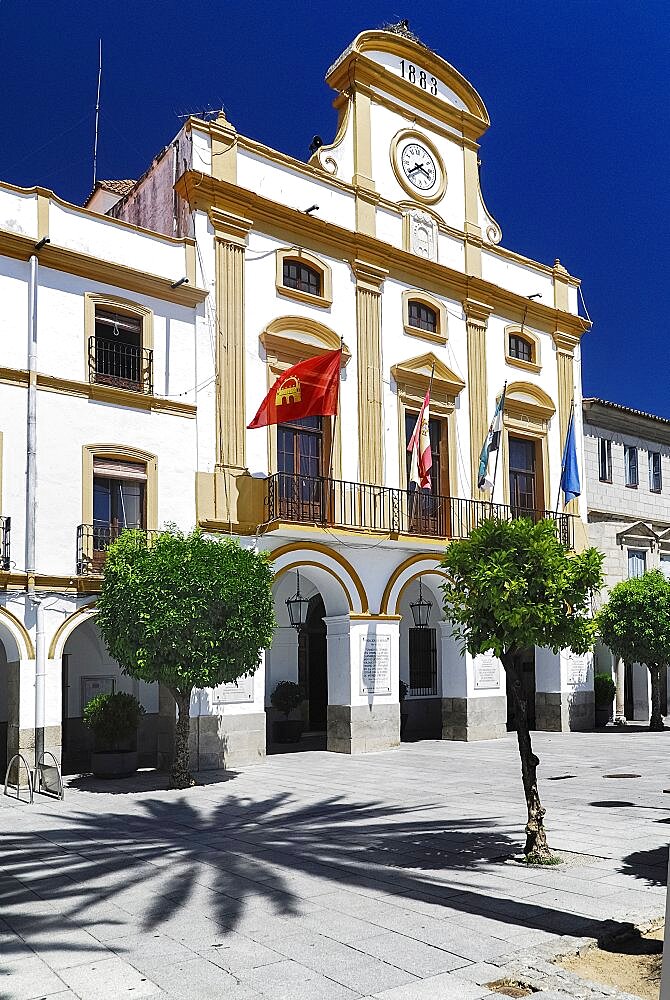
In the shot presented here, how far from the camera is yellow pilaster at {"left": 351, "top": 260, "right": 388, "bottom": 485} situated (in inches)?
843

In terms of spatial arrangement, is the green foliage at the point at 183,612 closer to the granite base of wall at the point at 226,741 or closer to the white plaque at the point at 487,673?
the granite base of wall at the point at 226,741

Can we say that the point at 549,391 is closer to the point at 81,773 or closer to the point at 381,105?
the point at 381,105

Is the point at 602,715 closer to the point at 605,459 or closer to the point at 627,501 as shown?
the point at 627,501

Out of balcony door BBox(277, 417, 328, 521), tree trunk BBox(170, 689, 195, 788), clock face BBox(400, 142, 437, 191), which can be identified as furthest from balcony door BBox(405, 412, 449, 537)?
tree trunk BBox(170, 689, 195, 788)

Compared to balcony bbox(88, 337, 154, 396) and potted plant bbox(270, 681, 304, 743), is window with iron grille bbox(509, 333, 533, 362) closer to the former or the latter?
potted plant bbox(270, 681, 304, 743)

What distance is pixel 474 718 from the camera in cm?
2248

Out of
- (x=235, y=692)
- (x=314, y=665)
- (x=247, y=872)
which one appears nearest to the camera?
(x=247, y=872)

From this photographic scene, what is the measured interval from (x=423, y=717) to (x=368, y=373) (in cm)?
957

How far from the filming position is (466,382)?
2397 centimetres

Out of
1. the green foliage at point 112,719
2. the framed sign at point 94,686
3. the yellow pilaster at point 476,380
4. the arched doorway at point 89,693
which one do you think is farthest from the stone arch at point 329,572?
the yellow pilaster at point 476,380

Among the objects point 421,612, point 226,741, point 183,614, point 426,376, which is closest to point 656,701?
point 421,612

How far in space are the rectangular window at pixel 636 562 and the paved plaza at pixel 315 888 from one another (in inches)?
558

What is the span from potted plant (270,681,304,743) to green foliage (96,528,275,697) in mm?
7132

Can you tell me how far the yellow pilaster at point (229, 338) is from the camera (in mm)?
19031
